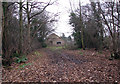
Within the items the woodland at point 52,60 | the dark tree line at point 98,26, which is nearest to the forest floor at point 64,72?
the woodland at point 52,60

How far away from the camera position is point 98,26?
13.1 meters

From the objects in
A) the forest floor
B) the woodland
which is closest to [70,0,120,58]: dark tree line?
the woodland

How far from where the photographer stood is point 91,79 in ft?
13.1

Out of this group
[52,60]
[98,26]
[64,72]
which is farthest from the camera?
[98,26]

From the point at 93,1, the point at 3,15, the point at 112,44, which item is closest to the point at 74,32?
the point at 93,1

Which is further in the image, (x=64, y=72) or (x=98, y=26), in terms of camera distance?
(x=98, y=26)

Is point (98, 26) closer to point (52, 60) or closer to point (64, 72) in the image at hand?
point (52, 60)

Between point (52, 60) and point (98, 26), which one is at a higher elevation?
point (98, 26)

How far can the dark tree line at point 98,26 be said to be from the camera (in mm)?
7683

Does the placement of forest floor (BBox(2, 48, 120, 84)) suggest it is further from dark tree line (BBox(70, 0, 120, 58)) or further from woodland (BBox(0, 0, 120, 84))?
dark tree line (BBox(70, 0, 120, 58))

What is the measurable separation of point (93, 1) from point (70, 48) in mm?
11381

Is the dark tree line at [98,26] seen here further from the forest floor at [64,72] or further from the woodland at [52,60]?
the forest floor at [64,72]

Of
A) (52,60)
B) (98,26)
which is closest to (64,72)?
(52,60)

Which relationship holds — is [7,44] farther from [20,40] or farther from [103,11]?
[103,11]
